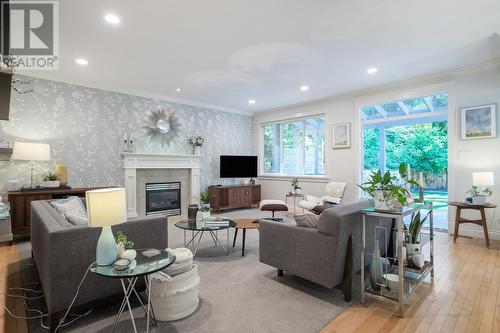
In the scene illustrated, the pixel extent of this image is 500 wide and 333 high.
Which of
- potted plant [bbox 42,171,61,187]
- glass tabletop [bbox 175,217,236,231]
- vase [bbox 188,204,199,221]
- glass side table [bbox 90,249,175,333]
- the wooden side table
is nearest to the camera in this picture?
glass side table [bbox 90,249,175,333]

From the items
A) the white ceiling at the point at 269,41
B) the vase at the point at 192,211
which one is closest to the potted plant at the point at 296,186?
the white ceiling at the point at 269,41

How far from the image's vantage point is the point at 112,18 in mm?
2857

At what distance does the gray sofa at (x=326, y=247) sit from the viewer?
219cm

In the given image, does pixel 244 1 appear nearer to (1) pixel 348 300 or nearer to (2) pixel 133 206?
(1) pixel 348 300

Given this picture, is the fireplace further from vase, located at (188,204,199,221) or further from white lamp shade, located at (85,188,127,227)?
white lamp shade, located at (85,188,127,227)

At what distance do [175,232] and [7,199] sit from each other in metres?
2.70

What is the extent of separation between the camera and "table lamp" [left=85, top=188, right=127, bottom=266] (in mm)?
1676

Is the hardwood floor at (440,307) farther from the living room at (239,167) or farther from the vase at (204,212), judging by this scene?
the vase at (204,212)

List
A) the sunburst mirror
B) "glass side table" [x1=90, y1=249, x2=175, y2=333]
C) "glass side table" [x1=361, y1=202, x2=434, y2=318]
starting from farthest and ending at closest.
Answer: the sunburst mirror
"glass side table" [x1=361, y1=202, x2=434, y2=318]
"glass side table" [x1=90, y1=249, x2=175, y2=333]

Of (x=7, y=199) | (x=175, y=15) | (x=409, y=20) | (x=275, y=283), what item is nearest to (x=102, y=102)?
(x=7, y=199)

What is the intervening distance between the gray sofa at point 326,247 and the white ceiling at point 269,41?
82.4 inches

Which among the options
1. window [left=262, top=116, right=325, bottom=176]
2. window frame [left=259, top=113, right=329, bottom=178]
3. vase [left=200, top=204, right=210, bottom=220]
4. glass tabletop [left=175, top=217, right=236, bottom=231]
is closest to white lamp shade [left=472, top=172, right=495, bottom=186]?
window frame [left=259, top=113, right=329, bottom=178]

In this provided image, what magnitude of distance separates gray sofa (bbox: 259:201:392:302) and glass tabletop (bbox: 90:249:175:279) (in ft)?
3.69

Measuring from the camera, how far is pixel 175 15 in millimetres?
2836
